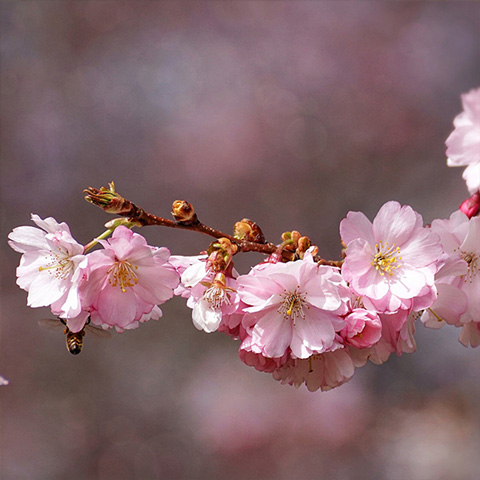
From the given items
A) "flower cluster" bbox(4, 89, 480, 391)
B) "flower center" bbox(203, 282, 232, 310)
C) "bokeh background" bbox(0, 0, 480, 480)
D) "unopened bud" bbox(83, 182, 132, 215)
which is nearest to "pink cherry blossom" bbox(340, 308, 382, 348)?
"flower cluster" bbox(4, 89, 480, 391)

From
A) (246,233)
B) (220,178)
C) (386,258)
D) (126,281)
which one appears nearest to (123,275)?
(126,281)

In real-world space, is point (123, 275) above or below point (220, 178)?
below

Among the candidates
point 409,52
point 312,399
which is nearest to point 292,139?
point 409,52

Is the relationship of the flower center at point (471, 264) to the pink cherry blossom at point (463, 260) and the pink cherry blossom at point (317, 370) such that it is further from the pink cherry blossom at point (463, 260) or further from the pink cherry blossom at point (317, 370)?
the pink cherry blossom at point (317, 370)

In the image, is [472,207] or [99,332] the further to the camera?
[99,332]

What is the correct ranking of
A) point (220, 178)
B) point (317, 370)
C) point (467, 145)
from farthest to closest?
1. point (220, 178)
2. point (317, 370)
3. point (467, 145)

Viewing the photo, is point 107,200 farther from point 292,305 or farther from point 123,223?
point 292,305

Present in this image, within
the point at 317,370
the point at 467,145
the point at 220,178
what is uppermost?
the point at 220,178

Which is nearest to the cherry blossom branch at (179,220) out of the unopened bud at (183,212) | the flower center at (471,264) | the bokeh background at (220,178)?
the unopened bud at (183,212)
